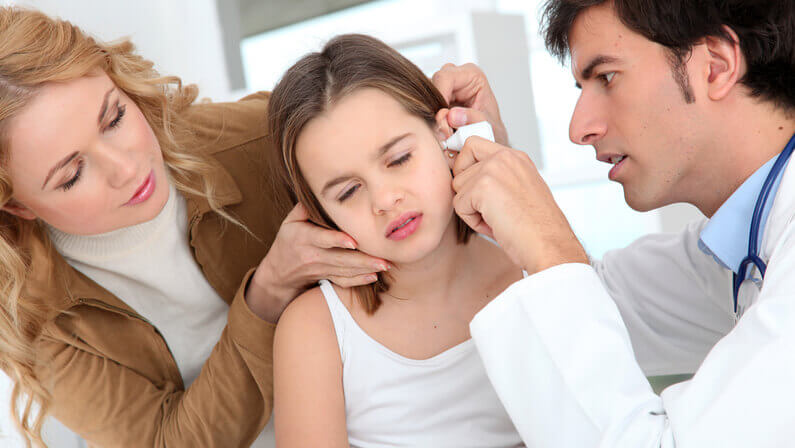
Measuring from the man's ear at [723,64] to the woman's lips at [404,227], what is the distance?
63 centimetres

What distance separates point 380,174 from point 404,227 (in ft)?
0.38

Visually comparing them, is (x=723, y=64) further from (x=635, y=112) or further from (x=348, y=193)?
(x=348, y=193)

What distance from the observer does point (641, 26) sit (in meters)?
1.33

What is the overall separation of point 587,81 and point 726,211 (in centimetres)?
39

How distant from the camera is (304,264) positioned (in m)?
1.44

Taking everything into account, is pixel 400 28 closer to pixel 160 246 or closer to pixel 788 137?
pixel 160 246

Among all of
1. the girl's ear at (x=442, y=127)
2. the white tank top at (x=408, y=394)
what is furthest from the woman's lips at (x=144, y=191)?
the girl's ear at (x=442, y=127)

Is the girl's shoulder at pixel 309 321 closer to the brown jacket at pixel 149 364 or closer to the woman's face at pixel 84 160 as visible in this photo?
the brown jacket at pixel 149 364

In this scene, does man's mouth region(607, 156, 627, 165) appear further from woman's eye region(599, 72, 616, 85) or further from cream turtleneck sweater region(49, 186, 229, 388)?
cream turtleneck sweater region(49, 186, 229, 388)

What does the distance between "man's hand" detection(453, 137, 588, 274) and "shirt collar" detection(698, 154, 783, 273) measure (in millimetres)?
337

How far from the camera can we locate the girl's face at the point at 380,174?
1326mm

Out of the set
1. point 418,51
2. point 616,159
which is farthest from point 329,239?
point 418,51

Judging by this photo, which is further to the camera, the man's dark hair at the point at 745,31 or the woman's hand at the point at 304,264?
the woman's hand at the point at 304,264

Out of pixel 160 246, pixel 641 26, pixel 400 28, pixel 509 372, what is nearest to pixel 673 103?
pixel 641 26
